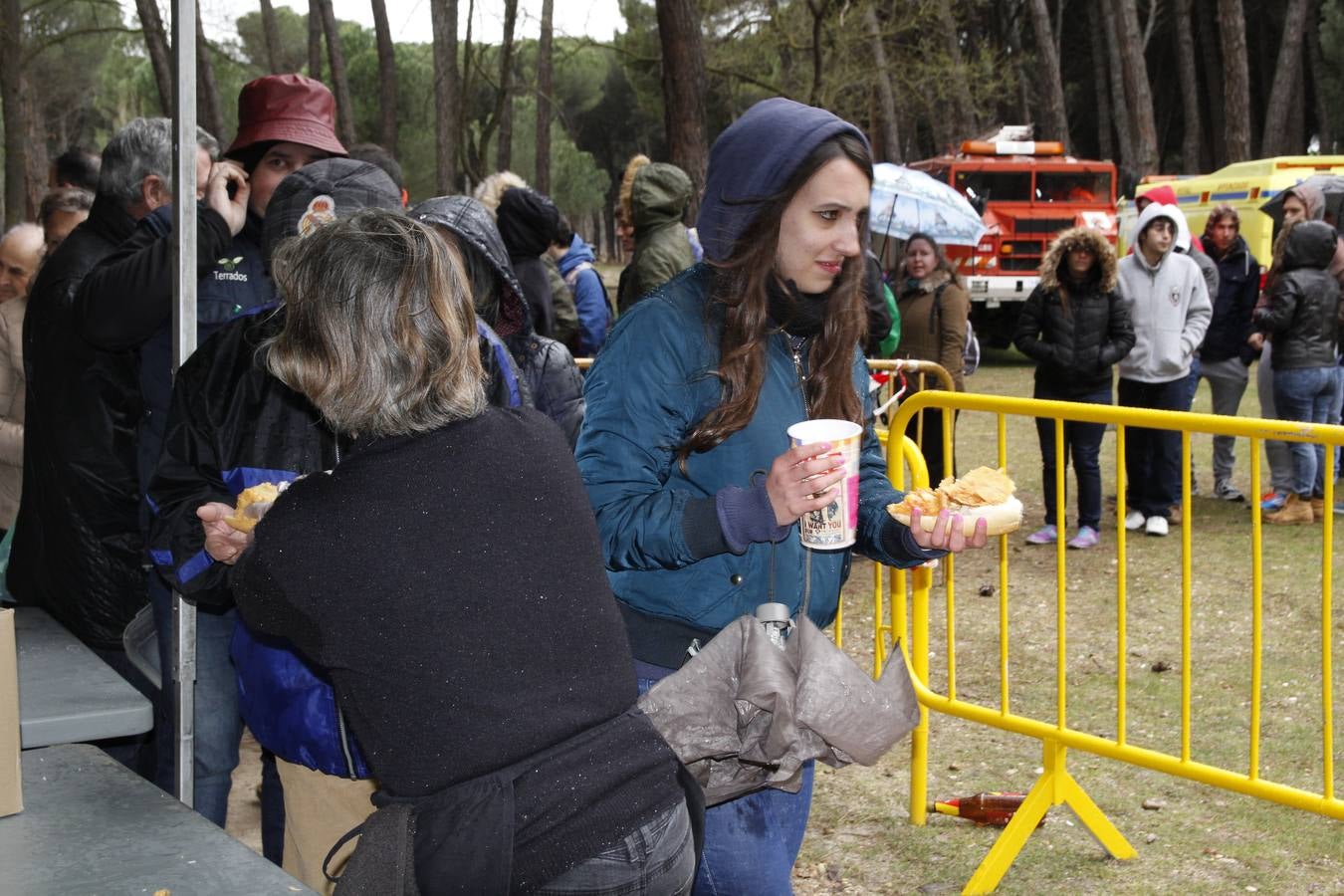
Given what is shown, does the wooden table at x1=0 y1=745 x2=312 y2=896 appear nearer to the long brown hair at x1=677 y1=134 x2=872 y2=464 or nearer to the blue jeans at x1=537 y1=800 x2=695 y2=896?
the blue jeans at x1=537 y1=800 x2=695 y2=896

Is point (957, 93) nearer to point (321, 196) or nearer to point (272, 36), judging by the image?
point (272, 36)

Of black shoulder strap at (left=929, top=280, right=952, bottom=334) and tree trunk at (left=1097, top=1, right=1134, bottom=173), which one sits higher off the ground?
tree trunk at (left=1097, top=1, right=1134, bottom=173)

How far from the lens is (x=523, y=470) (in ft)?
6.47

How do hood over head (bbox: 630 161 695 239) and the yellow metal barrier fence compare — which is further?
hood over head (bbox: 630 161 695 239)

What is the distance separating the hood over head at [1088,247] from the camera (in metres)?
8.62

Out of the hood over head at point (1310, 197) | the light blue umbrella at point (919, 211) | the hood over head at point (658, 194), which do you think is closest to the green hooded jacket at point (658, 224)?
the hood over head at point (658, 194)

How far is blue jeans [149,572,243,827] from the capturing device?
3223mm

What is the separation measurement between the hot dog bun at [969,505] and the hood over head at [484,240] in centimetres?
106

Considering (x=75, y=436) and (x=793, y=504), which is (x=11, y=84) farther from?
(x=793, y=504)

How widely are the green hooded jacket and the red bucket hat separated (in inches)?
132

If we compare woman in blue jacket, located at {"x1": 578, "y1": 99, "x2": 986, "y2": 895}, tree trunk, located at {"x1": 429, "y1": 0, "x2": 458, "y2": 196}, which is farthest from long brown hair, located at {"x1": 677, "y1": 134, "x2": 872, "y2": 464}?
tree trunk, located at {"x1": 429, "y1": 0, "x2": 458, "y2": 196}

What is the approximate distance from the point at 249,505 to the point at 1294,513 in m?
8.31

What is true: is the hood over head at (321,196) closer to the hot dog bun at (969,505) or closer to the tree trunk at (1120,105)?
the hot dog bun at (969,505)

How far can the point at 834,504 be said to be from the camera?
7.79 feet
